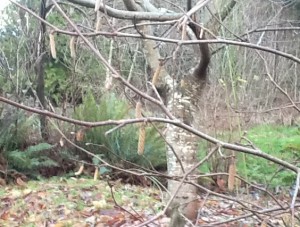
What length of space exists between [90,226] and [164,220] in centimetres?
59

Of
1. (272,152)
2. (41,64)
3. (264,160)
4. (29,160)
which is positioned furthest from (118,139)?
(272,152)

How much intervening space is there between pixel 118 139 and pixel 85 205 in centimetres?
233

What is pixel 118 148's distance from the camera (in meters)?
7.63

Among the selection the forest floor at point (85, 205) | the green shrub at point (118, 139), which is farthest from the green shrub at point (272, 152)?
the green shrub at point (118, 139)

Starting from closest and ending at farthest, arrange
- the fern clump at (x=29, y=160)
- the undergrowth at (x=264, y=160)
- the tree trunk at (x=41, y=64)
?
1. the fern clump at (x=29, y=160)
2. the undergrowth at (x=264, y=160)
3. the tree trunk at (x=41, y=64)

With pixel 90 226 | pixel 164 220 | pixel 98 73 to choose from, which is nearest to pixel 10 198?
pixel 90 226

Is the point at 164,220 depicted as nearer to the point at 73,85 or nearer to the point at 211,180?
the point at 211,180

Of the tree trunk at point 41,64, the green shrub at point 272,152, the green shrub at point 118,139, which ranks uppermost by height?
the tree trunk at point 41,64

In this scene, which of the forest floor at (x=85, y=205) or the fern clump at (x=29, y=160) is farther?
the fern clump at (x=29, y=160)

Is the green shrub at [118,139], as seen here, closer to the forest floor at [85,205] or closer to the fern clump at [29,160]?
the fern clump at [29,160]

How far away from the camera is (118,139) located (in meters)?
7.73

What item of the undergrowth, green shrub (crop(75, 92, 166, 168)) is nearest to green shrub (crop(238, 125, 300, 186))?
the undergrowth

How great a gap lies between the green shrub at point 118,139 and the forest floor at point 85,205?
0.90m

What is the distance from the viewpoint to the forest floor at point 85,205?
15.6 ft
